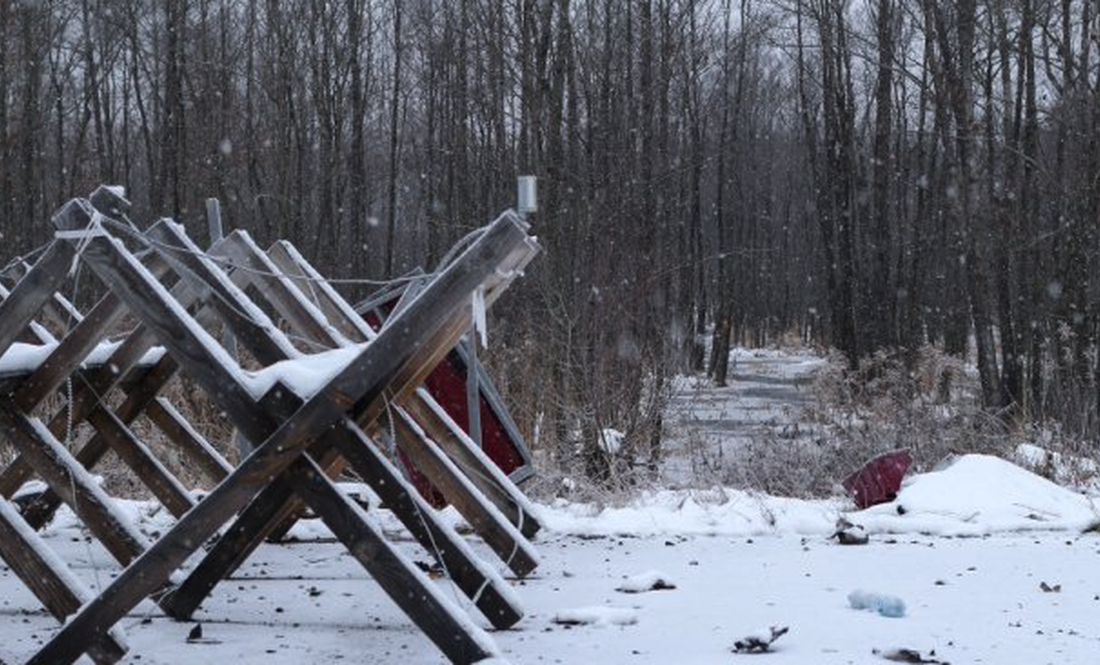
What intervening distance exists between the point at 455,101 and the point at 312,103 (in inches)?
138

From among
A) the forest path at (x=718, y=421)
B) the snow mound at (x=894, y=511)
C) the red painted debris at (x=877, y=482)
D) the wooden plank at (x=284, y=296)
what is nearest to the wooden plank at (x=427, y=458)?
the wooden plank at (x=284, y=296)

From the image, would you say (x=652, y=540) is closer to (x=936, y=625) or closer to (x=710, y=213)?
(x=936, y=625)

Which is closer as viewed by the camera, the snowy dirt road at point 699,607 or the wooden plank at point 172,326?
the wooden plank at point 172,326

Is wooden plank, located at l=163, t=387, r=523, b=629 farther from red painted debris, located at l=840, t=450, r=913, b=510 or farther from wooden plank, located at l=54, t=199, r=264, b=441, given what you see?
red painted debris, located at l=840, t=450, r=913, b=510

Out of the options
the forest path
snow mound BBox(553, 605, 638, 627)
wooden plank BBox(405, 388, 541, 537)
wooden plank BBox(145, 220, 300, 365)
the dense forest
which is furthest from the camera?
the dense forest

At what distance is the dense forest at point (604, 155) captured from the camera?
13758mm

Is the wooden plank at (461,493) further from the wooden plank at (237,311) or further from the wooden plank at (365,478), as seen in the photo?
the wooden plank at (237,311)

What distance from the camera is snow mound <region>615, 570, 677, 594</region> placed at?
573 centimetres

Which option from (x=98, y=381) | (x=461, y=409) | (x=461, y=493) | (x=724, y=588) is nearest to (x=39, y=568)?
(x=98, y=381)

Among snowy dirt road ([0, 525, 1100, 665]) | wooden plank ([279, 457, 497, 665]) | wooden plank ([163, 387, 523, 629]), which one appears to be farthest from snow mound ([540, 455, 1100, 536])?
wooden plank ([279, 457, 497, 665])

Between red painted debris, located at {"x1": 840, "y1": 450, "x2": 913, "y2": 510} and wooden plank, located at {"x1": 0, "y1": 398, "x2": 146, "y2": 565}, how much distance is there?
4.80 metres

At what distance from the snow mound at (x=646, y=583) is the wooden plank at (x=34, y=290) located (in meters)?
2.73

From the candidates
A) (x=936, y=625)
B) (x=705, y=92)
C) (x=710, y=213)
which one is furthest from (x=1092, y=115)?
(x=710, y=213)

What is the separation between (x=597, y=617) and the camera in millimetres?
5121
